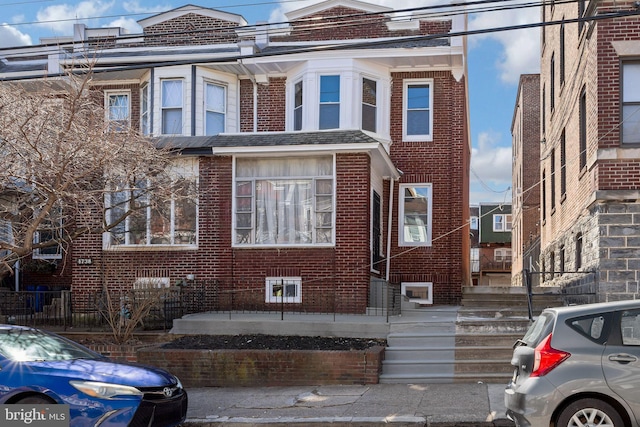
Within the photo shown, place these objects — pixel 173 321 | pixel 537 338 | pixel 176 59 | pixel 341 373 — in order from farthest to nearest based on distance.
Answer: pixel 176 59 → pixel 173 321 → pixel 341 373 → pixel 537 338

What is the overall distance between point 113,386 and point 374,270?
1016 cm

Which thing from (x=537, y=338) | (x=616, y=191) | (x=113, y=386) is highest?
(x=616, y=191)

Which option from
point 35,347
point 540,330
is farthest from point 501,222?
point 35,347

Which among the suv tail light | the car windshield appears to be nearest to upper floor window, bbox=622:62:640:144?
the suv tail light

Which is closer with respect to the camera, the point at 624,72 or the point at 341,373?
the point at 341,373

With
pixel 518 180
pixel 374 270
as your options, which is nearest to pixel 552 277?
pixel 374 270

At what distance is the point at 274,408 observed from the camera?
10.5m

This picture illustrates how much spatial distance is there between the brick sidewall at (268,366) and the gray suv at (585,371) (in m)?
4.33

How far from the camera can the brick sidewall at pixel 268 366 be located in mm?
11977

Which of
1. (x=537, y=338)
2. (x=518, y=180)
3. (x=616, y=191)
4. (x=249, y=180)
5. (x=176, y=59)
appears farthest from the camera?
(x=518, y=180)

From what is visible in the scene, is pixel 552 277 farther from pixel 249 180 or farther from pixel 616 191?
pixel 249 180

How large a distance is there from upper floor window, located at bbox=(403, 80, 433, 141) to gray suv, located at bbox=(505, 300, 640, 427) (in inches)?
464

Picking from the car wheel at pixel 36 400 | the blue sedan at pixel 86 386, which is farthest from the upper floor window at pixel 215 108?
the car wheel at pixel 36 400

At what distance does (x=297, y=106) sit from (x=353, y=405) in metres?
10.8
